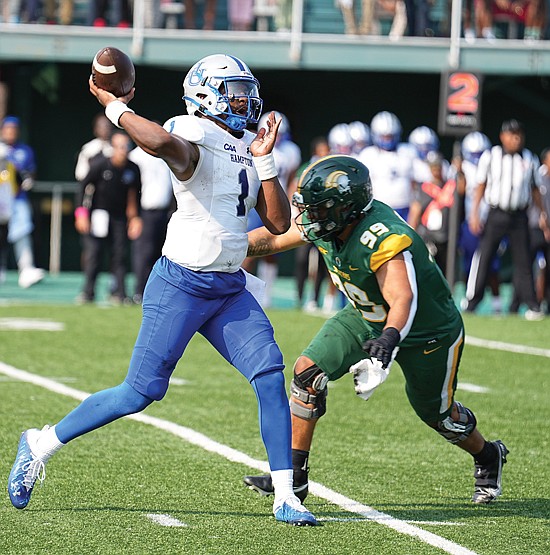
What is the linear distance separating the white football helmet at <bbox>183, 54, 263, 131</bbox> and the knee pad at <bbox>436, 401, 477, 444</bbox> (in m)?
1.53

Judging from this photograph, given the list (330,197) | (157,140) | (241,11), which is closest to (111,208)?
(241,11)

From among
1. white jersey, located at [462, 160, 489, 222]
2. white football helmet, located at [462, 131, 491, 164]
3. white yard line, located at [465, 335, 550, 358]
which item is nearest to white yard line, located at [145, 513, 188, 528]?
white yard line, located at [465, 335, 550, 358]

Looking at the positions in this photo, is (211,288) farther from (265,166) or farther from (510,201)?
(510,201)

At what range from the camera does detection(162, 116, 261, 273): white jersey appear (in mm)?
5125

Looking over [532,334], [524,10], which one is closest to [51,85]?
→ [524,10]

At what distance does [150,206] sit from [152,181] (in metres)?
0.28

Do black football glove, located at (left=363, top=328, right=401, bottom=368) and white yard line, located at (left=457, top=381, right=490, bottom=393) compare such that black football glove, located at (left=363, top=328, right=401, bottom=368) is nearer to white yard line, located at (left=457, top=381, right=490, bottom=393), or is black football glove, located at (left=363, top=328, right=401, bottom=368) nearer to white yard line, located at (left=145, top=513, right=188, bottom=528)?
white yard line, located at (left=145, top=513, right=188, bottom=528)

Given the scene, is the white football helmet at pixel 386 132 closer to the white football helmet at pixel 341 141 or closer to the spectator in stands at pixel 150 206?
the white football helmet at pixel 341 141

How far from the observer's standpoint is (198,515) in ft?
17.1

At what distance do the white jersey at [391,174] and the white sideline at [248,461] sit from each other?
567cm

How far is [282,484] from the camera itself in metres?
5.07

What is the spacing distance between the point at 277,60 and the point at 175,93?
3.25 meters

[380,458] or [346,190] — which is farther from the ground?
[346,190]

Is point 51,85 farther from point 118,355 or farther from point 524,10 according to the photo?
point 118,355
